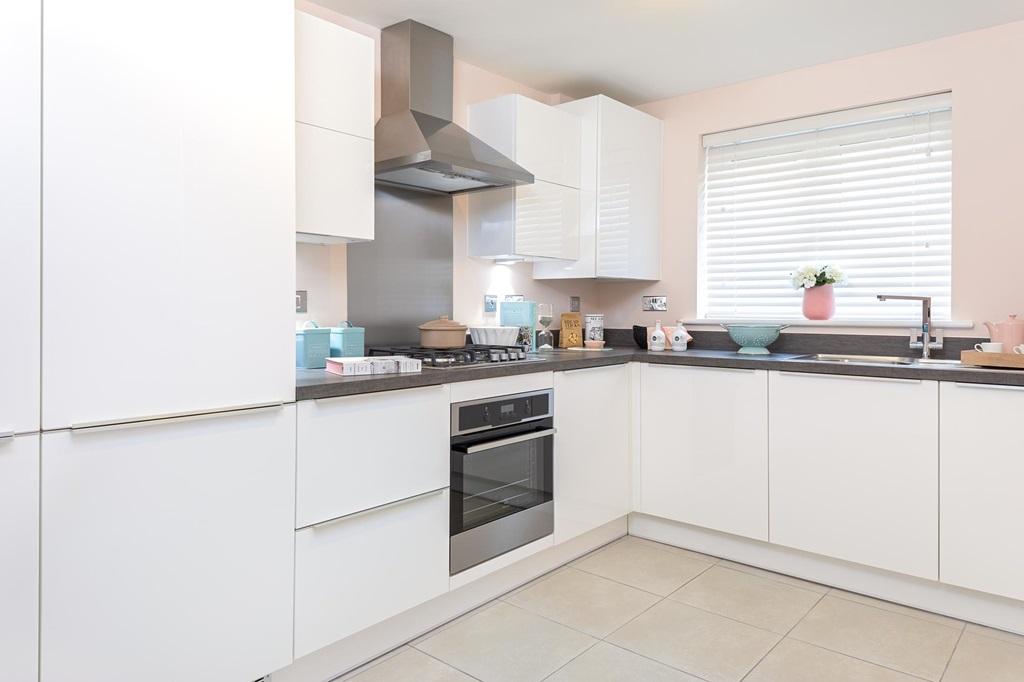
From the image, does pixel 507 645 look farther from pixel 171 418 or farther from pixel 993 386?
pixel 993 386

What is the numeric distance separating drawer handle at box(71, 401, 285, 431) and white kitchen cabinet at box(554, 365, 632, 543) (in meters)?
1.37

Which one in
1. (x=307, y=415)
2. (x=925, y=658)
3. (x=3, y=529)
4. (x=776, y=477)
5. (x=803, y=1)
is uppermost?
(x=803, y=1)

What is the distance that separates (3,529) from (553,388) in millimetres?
1911

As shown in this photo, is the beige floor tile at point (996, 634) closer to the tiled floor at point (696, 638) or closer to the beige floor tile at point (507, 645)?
the tiled floor at point (696, 638)

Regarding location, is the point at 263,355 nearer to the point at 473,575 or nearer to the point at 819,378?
the point at 473,575

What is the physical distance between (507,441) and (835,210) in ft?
6.93

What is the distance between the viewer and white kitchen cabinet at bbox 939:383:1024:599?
2354mm

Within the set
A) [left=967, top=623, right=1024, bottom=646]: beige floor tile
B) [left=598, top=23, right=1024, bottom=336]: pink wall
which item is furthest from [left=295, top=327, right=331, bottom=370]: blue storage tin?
[left=967, top=623, right=1024, bottom=646]: beige floor tile

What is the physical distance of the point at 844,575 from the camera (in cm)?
282

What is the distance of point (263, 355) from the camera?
1.83 meters

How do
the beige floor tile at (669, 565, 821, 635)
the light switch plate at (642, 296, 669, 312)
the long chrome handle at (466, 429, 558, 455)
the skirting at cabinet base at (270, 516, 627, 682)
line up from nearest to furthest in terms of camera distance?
the skirting at cabinet base at (270, 516, 627, 682), the long chrome handle at (466, 429, 558, 455), the beige floor tile at (669, 565, 821, 635), the light switch plate at (642, 296, 669, 312)

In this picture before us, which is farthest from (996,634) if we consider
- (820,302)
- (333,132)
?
(333,132)

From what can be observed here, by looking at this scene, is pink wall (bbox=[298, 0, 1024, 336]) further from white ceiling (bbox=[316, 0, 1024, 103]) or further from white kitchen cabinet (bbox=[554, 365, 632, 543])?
white kitchen cabinet (bbox=[554, 365, 632, 543])

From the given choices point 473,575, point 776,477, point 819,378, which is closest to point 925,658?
point 776,477
